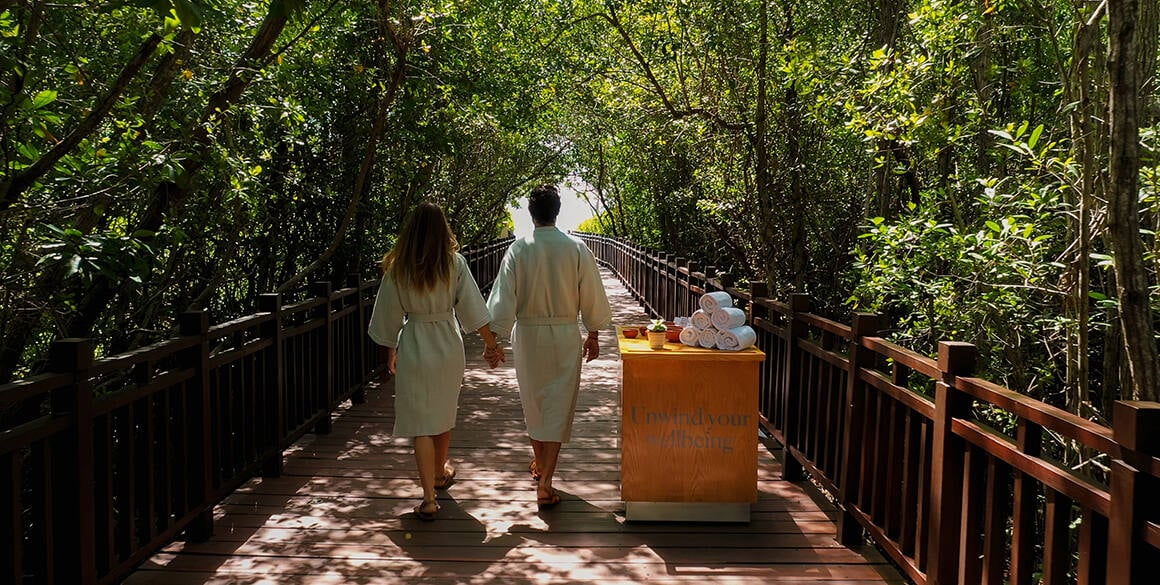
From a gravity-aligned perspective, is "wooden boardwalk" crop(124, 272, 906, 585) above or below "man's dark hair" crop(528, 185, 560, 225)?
below

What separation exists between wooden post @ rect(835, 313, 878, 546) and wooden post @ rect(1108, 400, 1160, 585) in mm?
2046

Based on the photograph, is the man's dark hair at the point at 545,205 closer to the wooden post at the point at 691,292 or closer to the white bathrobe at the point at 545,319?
the white bathrobe at the point at 545,319

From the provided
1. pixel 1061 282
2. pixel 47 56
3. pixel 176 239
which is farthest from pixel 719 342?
pixel 47 56

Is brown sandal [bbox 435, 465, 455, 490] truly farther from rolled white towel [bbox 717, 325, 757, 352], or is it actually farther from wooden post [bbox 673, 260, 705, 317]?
wooden post [bbox 673, 260, 705, 317]

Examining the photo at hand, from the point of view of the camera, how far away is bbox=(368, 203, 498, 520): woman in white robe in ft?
15.9

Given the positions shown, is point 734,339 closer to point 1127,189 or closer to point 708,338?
point 708,338

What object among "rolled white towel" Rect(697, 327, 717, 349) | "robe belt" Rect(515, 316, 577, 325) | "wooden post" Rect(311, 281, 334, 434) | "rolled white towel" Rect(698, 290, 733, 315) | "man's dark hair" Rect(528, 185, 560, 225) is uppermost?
"man's dark hair" Rect(528, 185, 560, 225)

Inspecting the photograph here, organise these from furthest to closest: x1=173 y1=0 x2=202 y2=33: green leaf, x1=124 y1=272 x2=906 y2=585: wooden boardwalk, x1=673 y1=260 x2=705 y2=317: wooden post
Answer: x1=673 y1=260 x2=705 y2=317: wooden post < x1=124 y1=272 x2=906 y2=585: wooden boardwalk < x1=173 y1=0 x2=202 y2=33: green leaf

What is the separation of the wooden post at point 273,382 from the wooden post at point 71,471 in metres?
2.22

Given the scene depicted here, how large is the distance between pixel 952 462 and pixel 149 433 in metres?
3.20

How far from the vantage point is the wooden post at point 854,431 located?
13.9ft

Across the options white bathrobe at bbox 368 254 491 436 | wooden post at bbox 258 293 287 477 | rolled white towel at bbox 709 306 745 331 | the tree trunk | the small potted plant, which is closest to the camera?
the tree trunk

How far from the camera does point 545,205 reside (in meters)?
5.13

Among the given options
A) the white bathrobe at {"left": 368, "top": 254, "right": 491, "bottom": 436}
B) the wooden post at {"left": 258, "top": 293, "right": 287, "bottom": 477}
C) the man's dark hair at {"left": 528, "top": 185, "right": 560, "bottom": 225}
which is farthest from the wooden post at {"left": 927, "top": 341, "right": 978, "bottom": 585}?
the wooden post at {"left": 258, "top": 293, "right": 287, "bottom": 477}
